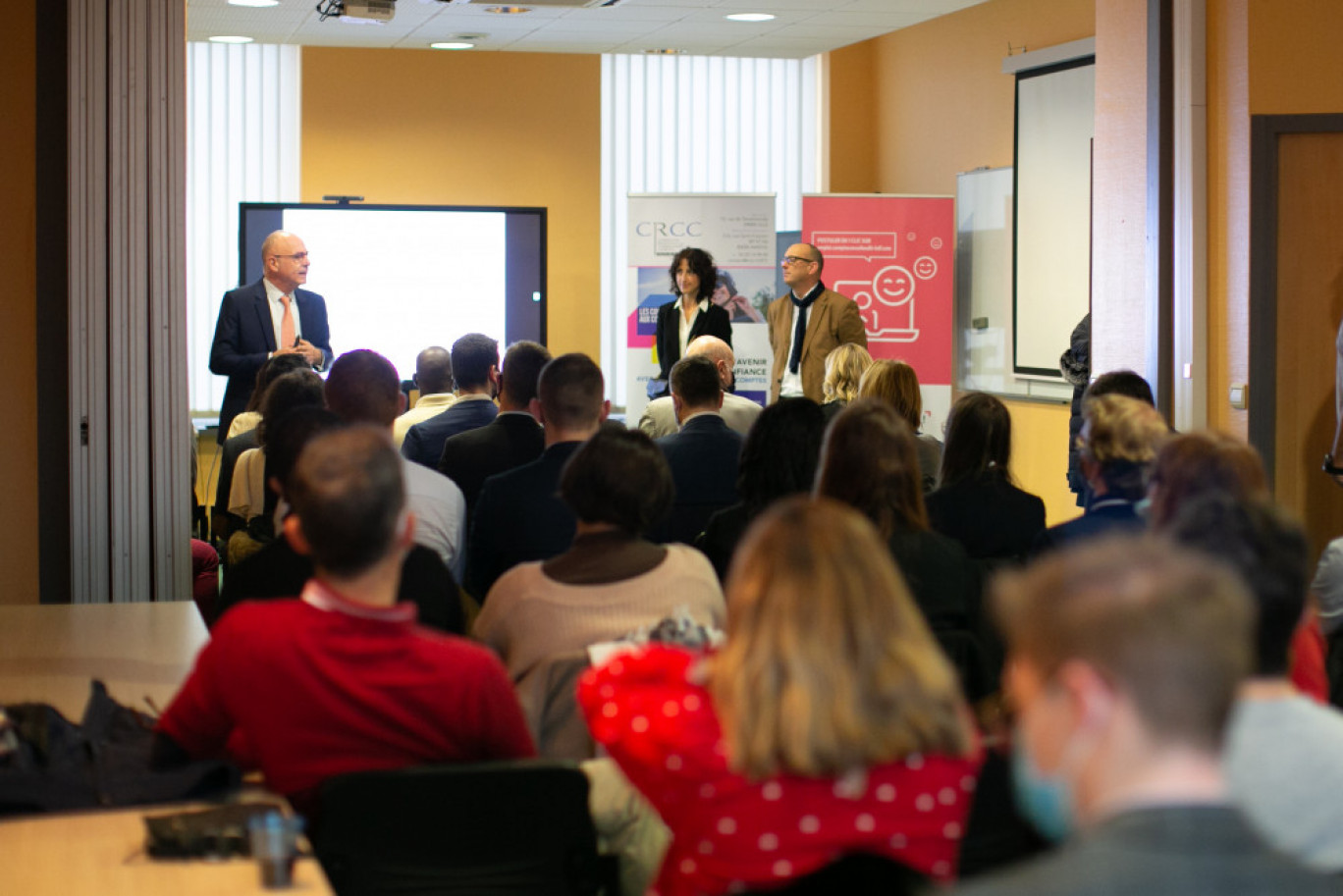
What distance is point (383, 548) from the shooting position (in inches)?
81.0

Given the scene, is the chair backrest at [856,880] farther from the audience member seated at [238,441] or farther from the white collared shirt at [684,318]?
the white collared shirt at [684,318]

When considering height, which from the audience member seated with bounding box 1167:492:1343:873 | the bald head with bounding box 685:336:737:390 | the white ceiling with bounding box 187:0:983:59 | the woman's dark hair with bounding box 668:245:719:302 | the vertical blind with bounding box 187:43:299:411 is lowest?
the audience member seated with bounding box 1167:492:1343:873

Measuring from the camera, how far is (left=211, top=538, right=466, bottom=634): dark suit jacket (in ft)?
9.51

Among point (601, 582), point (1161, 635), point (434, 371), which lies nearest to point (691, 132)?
point (434, 371)

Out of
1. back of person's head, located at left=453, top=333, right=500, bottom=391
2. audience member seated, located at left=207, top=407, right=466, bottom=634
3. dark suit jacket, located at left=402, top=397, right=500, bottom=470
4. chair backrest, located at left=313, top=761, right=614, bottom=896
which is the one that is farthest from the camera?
back of person's head, located at left=453, top=333, right=500, bottom=391

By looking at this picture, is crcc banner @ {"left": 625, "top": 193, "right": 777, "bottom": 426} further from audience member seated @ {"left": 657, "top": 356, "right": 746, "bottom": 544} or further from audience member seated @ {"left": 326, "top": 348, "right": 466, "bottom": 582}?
audience member seated @ {"left": 326, "top": 348, "right": 466, "bottom": 582}

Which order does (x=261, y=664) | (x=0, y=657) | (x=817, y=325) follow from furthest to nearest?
1. (x=817, y=325)
2. (x=0, y=657)
3. (x=261, y=664)

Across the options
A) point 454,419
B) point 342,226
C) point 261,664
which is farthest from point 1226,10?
point 342,226

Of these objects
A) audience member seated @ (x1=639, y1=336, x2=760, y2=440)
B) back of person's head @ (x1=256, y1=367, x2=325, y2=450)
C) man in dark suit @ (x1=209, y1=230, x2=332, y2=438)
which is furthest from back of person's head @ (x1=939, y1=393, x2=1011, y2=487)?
man in dark suit @ (x1=209, y1=230, x2=332, y2=438)

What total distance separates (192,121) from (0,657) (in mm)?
7665

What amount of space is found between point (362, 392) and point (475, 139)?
283 inches

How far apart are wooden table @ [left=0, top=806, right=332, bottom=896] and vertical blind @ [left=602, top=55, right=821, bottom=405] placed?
30.0 feet

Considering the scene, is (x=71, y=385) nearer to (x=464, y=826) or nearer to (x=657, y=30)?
(x=464, y=826)

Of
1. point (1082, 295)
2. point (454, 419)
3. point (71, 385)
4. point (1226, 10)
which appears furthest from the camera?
point (1082, 295)
